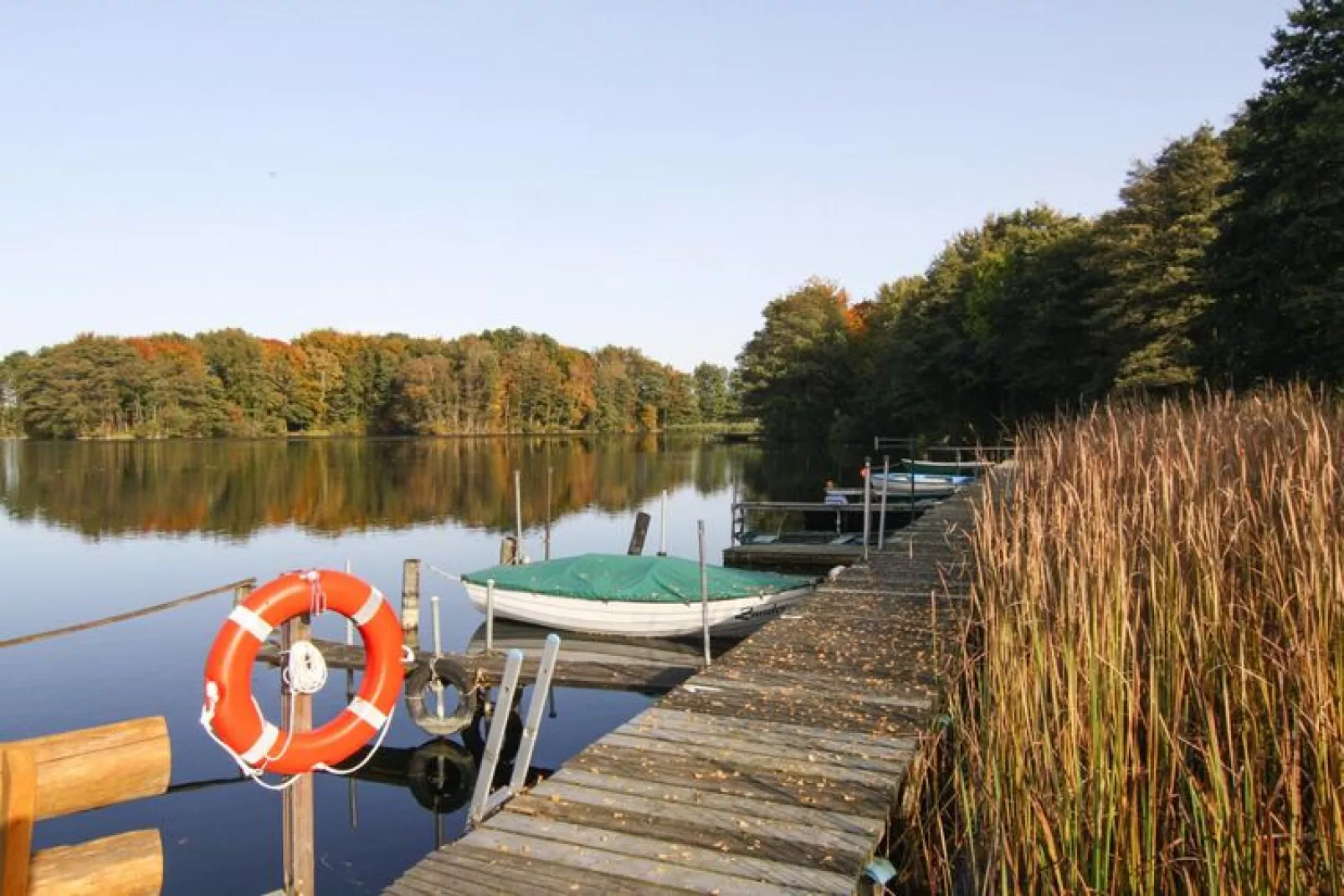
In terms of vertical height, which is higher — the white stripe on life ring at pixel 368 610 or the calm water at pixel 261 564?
the white stripe on life ring at pixel 368 610

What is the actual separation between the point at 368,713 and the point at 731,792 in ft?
7.85

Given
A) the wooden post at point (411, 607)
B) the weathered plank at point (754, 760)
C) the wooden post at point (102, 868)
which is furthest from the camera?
the wooden post at point (411, 607)

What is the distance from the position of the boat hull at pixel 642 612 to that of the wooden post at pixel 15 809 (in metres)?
9.25

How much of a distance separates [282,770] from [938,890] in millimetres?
3323

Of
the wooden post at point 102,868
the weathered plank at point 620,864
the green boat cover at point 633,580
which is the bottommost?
the green boat cover at point 633,580

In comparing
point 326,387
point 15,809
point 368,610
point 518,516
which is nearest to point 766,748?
point 368,610

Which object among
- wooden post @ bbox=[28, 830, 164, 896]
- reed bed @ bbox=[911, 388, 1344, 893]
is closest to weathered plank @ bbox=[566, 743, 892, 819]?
reed bed @ bbox=[911, 388, 1344, 893]

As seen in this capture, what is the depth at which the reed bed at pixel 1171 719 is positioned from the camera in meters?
2.47

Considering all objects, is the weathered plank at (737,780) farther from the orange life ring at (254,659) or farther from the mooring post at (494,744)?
the orange life ring at (254,659)

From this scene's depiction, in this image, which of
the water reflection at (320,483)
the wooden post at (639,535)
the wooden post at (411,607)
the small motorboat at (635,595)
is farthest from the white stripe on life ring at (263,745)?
the water reflection at (320,483)

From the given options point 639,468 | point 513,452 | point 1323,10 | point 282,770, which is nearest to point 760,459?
point 639,468

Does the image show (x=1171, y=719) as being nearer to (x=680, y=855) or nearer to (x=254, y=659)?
(x=680, y=855)

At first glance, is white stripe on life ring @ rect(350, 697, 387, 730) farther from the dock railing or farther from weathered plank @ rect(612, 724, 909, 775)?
the dock railing

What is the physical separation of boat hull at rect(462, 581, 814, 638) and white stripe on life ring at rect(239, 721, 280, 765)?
6857 millimetres
